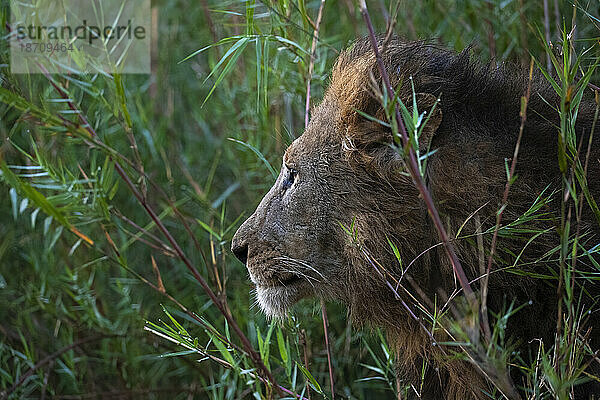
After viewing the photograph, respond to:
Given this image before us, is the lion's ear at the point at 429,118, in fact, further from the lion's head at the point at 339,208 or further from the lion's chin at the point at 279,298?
the lion's chin at the point at 279,298

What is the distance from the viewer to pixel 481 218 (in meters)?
1.82

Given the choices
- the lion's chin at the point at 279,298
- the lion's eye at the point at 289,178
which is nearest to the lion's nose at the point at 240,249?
the lion's chin at the point at 279,298

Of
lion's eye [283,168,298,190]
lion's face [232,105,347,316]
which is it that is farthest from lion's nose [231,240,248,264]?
lion's eye [283,168,298,190]

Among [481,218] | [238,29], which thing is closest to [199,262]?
[238,29]

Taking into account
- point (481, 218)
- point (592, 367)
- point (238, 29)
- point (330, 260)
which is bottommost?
point (592, 367)

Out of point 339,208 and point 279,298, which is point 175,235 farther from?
point 339,208

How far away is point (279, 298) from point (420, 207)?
0.55 m

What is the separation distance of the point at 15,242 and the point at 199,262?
2.90 ft

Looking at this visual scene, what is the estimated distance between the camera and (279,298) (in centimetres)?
215

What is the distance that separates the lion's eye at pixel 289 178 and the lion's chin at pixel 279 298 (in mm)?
310

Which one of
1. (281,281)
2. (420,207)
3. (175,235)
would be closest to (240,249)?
(281,281)

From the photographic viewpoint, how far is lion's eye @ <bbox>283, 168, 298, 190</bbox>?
7.03ft

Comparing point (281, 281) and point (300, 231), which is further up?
point (300, 231)

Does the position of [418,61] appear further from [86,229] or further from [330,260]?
[86,229]
